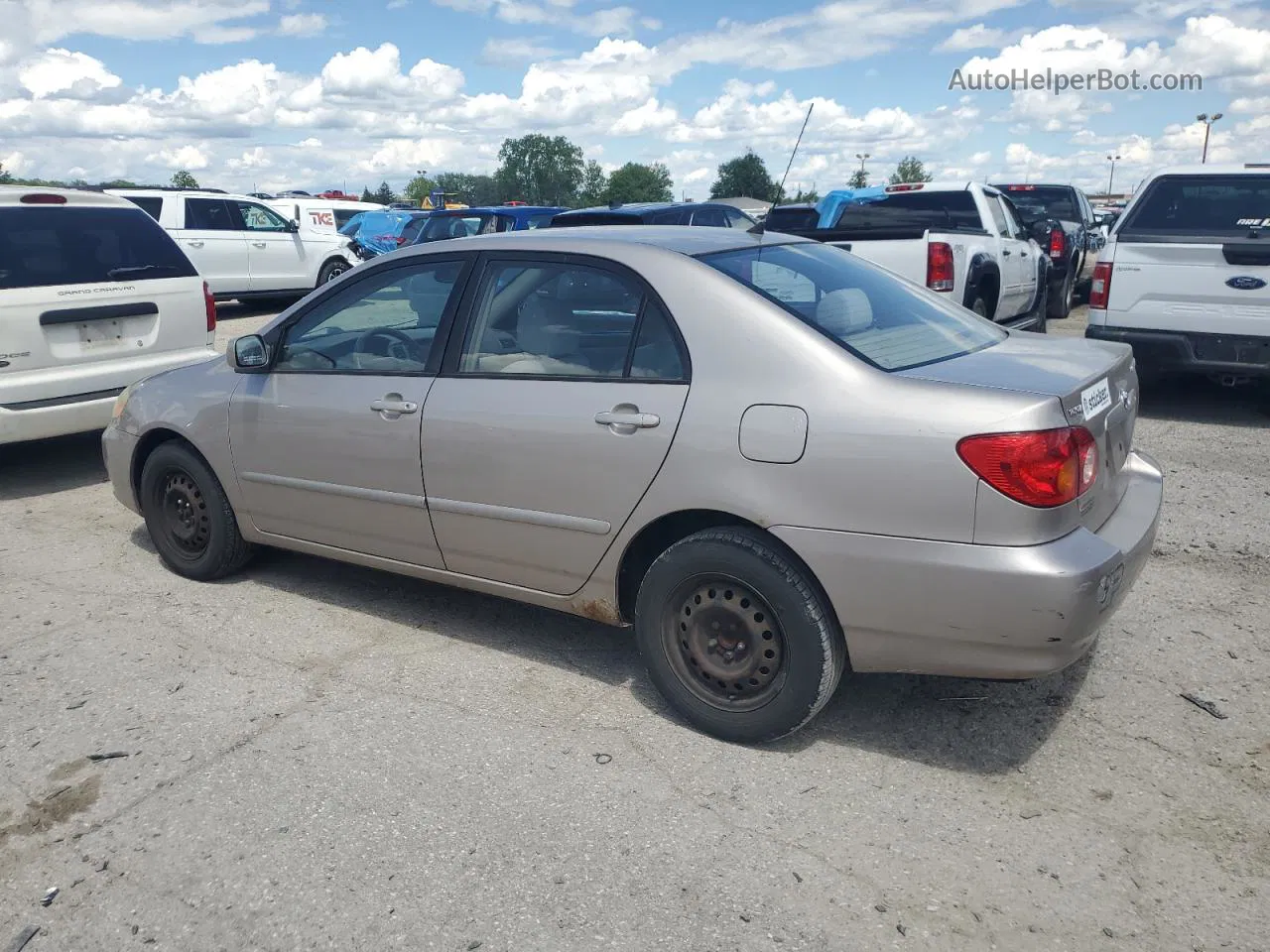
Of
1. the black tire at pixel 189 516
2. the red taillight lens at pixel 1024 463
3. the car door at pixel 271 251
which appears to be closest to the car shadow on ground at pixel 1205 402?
the red taillight lens at pixel 1024 463

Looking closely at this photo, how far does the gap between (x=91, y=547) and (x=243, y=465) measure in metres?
1.59

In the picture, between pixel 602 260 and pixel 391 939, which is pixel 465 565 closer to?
pixel 602 260

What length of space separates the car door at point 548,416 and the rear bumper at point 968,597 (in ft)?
→ 2.14

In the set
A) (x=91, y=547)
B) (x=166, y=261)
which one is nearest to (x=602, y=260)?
(x=91, y=547)

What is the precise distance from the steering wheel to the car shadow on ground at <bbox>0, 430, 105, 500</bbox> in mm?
3639

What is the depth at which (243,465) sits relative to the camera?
4.70m

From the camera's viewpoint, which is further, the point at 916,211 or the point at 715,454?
the point at 916,211

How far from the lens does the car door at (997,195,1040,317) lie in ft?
35.4

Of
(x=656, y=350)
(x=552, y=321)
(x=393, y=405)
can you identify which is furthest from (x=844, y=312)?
(x=393, y=405)

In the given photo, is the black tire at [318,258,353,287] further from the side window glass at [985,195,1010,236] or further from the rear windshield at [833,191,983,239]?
the side window glass at [985,195,1010,236]

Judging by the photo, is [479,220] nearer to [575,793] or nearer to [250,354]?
[250,354]

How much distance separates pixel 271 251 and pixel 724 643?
602 inches

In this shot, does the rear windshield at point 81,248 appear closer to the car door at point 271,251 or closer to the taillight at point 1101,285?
the taillight at point 1101,285

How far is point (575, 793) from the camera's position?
3.20m
